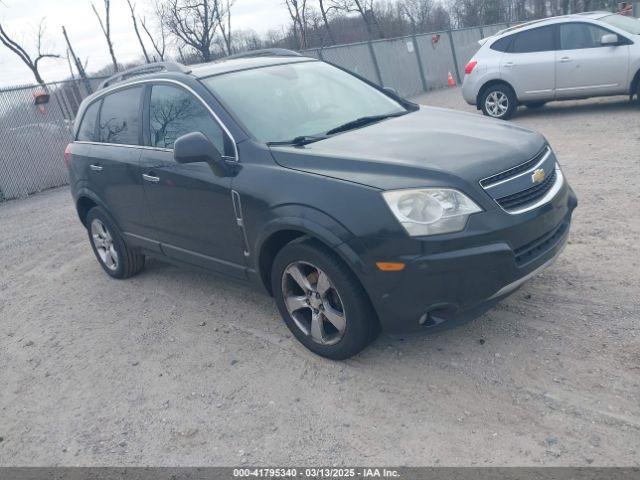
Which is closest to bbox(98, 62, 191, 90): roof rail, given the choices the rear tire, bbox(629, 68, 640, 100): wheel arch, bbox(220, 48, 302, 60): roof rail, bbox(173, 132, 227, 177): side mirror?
bbox(220, 48, 302, 60): roof rail

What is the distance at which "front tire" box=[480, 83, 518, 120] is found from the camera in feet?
35.7

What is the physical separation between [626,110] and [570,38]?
1.55m

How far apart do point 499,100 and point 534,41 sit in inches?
45.9

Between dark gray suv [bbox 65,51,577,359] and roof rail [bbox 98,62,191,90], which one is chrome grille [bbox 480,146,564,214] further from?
roof rail [bbox 98,62,191,90]

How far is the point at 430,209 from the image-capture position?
3119mm

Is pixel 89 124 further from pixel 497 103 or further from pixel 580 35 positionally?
pixel 580 35

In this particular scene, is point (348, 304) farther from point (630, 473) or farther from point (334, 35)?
point (334, 35)

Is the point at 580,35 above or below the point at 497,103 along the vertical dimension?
above

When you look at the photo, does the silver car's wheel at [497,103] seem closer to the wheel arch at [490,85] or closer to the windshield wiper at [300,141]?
the wheel arch at [490,85]

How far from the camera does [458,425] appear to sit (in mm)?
2963

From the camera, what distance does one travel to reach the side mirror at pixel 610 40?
9516 millimetres

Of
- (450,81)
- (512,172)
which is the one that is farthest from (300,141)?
(450,81)

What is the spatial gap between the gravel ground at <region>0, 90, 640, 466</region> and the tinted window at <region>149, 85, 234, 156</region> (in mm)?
1396

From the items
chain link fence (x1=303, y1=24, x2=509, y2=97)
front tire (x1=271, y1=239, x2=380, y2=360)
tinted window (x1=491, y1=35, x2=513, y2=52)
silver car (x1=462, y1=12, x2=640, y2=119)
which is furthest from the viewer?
chain link fence (x1=303, y1=24, x2=509, y2=97)
